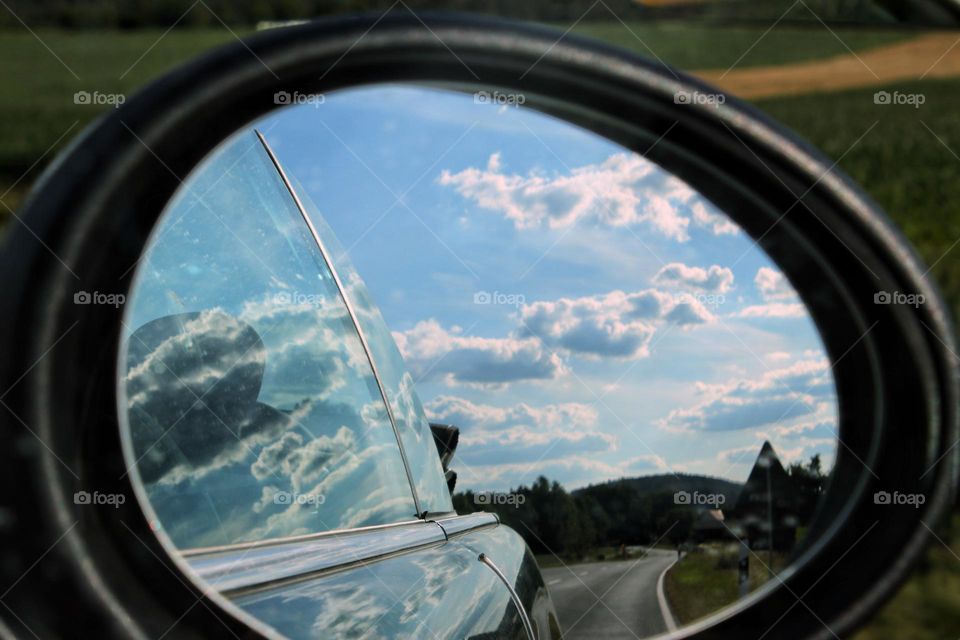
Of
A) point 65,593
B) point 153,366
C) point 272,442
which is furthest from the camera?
point 272,442

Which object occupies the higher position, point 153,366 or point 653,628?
point 153,366

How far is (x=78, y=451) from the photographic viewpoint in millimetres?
1410

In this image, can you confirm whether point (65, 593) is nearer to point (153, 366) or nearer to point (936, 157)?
point (153, 366)

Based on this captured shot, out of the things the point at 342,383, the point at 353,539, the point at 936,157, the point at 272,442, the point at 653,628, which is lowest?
the point at 653,628

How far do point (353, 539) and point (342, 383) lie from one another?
31cm

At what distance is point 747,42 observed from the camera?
43.3 m

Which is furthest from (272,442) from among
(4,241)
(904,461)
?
(904,461)
